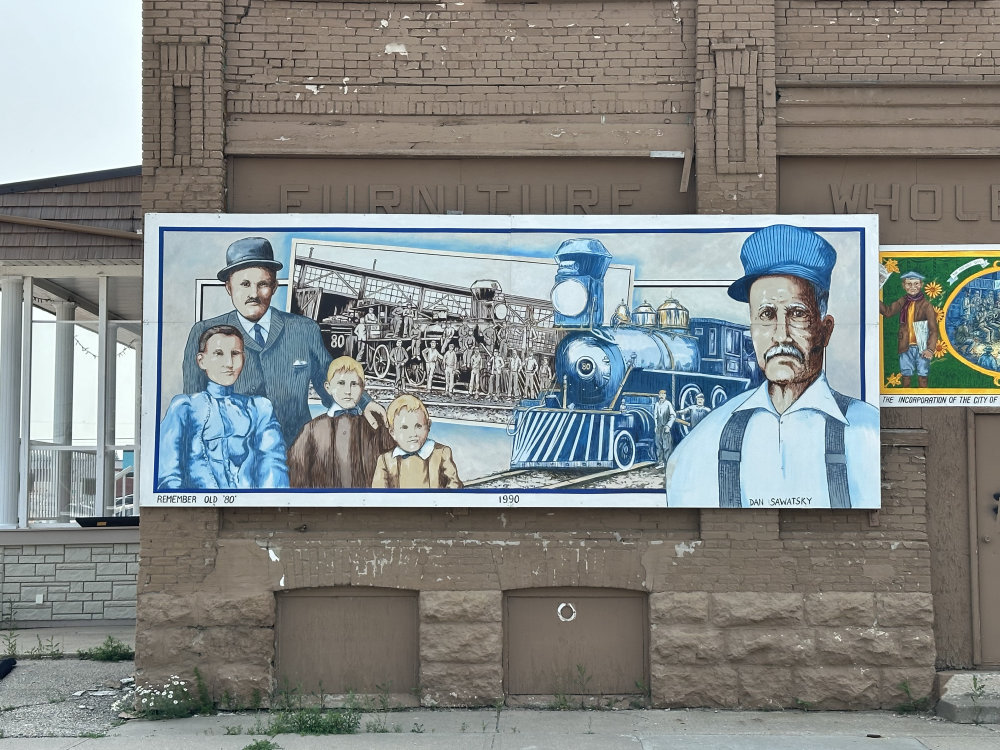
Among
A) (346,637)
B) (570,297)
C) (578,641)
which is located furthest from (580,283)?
(346,637)

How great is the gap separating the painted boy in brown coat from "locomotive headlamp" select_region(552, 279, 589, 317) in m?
1.71

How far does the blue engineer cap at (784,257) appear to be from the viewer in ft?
28.1

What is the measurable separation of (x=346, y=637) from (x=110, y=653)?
2.89 meters

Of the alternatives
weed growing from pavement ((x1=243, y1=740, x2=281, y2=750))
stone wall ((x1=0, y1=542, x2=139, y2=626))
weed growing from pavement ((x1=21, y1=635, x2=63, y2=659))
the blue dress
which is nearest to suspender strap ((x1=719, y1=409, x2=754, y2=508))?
the blue dress

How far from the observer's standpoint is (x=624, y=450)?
852cm

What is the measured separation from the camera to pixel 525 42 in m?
8.84

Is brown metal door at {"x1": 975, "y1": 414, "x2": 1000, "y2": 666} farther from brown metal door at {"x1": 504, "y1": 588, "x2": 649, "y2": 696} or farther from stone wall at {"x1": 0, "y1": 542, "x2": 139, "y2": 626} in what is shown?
stone wall at {"x1": 0, "y1": 542, "x2": 139, "y2": 626}

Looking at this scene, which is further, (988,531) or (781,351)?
(988,531)

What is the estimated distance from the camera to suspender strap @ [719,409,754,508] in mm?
8484

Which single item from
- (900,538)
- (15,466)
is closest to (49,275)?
(15,466)

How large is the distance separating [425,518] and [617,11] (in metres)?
4.52

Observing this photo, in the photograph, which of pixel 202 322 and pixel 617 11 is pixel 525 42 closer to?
pixel 617 11

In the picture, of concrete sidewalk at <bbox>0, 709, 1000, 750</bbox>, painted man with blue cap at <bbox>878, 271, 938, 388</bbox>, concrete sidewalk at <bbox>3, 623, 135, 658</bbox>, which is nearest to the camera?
concrete sidewalk at <bbox>0, 709, 1000, 750</bbox>

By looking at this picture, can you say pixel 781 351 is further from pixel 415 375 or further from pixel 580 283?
pixel 415 375
